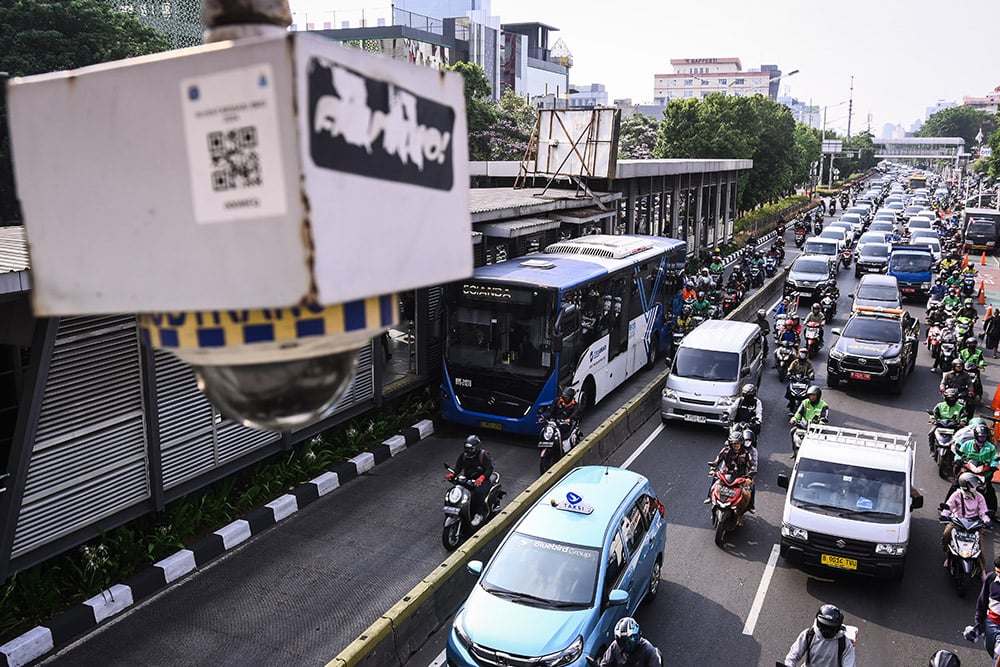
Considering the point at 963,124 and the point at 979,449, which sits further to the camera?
the point at 963,124

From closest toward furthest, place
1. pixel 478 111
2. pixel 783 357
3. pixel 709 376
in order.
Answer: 1. pixel 709 376
2. pixel 783 357
3. pixel 478 111

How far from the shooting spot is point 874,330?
19.5m

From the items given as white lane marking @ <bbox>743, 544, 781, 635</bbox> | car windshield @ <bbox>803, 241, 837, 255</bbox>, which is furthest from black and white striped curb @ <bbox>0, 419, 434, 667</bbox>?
car windshield @ <bbox>803, 241, 837, 255</bbox>

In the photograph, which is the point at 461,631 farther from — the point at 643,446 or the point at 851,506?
the point at 643,446

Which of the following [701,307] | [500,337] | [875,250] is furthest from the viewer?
[875,250]

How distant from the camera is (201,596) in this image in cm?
941

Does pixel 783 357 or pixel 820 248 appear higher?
Result: pixel 820 248

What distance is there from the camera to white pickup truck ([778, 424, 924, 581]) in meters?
9.82

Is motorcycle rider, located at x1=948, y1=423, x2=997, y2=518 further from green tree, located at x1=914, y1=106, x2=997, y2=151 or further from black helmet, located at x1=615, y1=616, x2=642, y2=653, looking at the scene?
green tree, located at x1=914, y1=106, x2=997, y2=151

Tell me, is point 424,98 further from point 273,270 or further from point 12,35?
point 12,35

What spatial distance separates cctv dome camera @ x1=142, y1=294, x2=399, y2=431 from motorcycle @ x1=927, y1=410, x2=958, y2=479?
13810mm

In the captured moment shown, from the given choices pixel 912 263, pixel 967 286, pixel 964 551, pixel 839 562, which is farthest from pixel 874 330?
pixel 912 263

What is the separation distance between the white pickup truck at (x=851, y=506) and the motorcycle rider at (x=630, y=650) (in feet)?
13.4

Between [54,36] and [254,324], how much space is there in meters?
29.7
